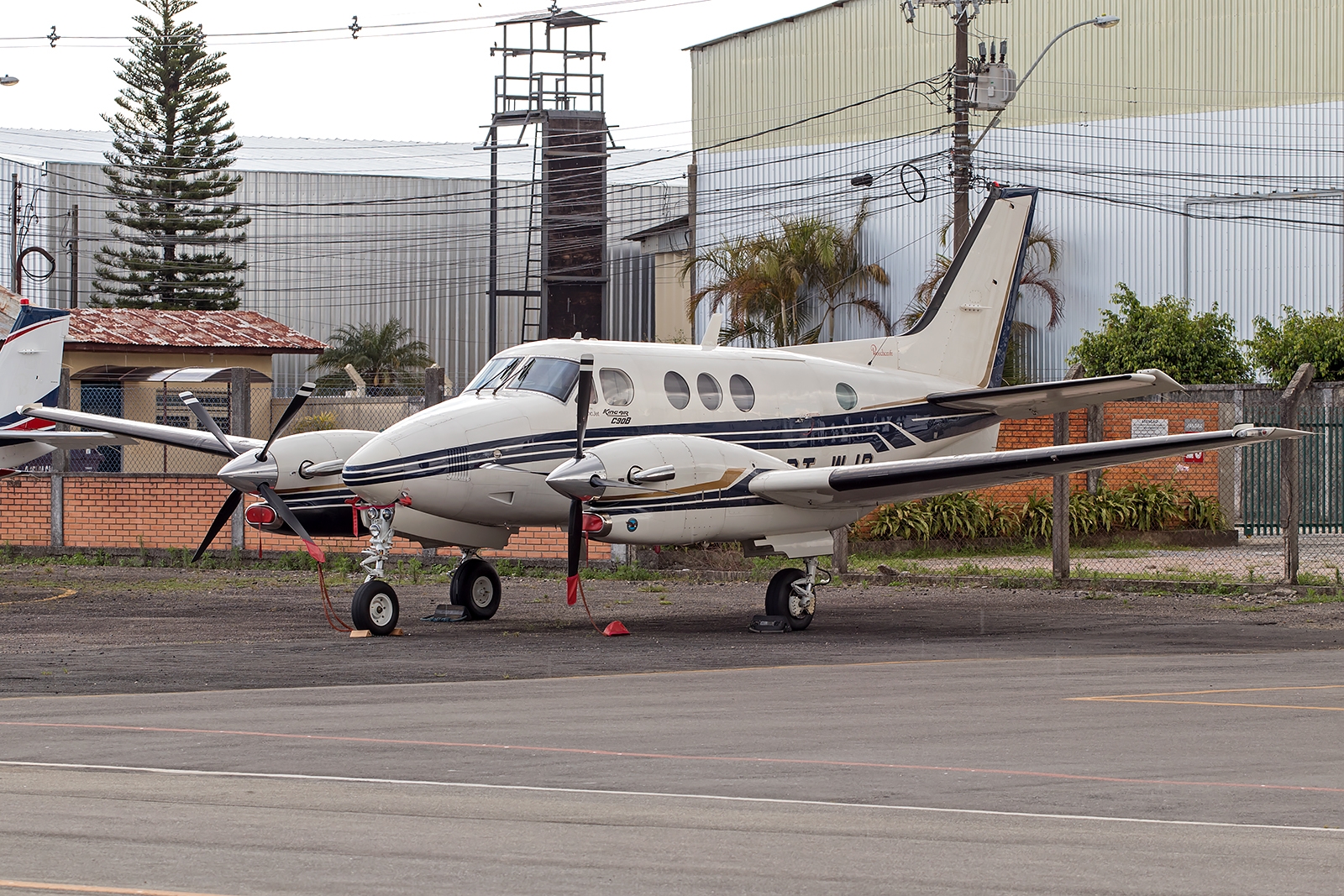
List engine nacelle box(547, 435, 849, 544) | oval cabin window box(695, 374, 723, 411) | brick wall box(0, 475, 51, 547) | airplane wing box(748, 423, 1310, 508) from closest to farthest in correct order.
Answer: airplane wing box(748, 423, 1310, 508) → engine nacelle box(547, 435, 849, 544) → oval cabin window box(695, 374, 723, 411) → brick wall box(0, 475, 51, 547)

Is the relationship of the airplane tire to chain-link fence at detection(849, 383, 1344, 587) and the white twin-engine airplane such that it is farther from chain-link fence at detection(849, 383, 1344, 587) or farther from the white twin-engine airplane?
chain-link fence at detection(849, 383, 1344, 587)

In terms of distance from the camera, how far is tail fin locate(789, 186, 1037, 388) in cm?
1977

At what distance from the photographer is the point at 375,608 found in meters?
15.7

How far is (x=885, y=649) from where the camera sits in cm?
1481

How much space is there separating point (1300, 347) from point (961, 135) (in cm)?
1287

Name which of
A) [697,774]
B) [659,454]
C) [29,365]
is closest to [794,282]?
[29,365]

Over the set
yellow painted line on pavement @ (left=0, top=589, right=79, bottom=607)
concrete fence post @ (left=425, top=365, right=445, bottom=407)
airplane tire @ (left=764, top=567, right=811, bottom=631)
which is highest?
concrete fence post @ (left=425, top=365, right=445, bottom=407)

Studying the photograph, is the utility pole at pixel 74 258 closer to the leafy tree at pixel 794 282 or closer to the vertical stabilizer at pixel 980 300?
the leafy tree at pixel 794 282

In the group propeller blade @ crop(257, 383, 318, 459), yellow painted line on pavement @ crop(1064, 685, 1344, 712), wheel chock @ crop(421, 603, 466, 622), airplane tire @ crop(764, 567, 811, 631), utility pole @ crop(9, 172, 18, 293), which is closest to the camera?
yellow painted line on pavement @ crop(1064, 685, 1344, 712)

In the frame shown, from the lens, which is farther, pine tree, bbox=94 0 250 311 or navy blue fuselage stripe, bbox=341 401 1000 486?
pine tree, bbox=94 0 250 311

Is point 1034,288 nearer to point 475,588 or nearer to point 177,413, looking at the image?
point 177,413

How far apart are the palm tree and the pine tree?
2432 cm

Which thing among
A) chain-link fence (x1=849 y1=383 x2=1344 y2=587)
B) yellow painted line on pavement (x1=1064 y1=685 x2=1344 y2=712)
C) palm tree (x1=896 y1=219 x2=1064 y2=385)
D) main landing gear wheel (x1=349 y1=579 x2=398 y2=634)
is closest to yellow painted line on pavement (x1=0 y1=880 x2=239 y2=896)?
yellow painted line on pavement (x1=1064 y1=685 x2=1344 y2=712)

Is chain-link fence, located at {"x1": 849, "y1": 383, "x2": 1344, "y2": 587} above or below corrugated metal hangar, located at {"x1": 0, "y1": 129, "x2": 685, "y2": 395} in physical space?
below
